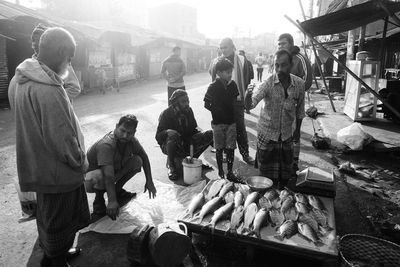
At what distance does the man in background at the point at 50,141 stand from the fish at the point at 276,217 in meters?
1.99

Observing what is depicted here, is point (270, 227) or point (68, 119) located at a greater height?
point (68, 119)

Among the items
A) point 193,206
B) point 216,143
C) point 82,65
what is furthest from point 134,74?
point 193,206

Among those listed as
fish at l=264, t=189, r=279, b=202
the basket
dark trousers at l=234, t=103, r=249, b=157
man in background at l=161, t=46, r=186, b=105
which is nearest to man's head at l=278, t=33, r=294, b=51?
dark trousers at l=234, t=103, r=249, b=157

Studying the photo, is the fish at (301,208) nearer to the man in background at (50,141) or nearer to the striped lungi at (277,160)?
the striped lungi at (277,160)

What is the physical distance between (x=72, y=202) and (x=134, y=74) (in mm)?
20153

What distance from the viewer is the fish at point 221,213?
129 inches

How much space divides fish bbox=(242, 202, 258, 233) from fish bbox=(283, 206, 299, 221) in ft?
1.14

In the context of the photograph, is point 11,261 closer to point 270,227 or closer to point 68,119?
point 68,119

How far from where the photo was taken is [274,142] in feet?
13.5

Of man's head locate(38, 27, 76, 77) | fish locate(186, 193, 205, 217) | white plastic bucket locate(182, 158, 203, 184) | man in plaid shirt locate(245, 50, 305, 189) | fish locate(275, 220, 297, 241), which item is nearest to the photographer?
man's head locate(38, 27, 76, 77)

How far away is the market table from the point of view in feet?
9.35

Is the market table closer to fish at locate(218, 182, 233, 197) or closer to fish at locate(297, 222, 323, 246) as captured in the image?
fish at locate(297, 222, 323, 246)

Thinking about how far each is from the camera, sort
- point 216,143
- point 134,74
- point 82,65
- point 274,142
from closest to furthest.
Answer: point 274,142
point 216,143
point 82,65
point 134,74

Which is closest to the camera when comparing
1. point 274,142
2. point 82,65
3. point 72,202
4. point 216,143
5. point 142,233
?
point 72,202
